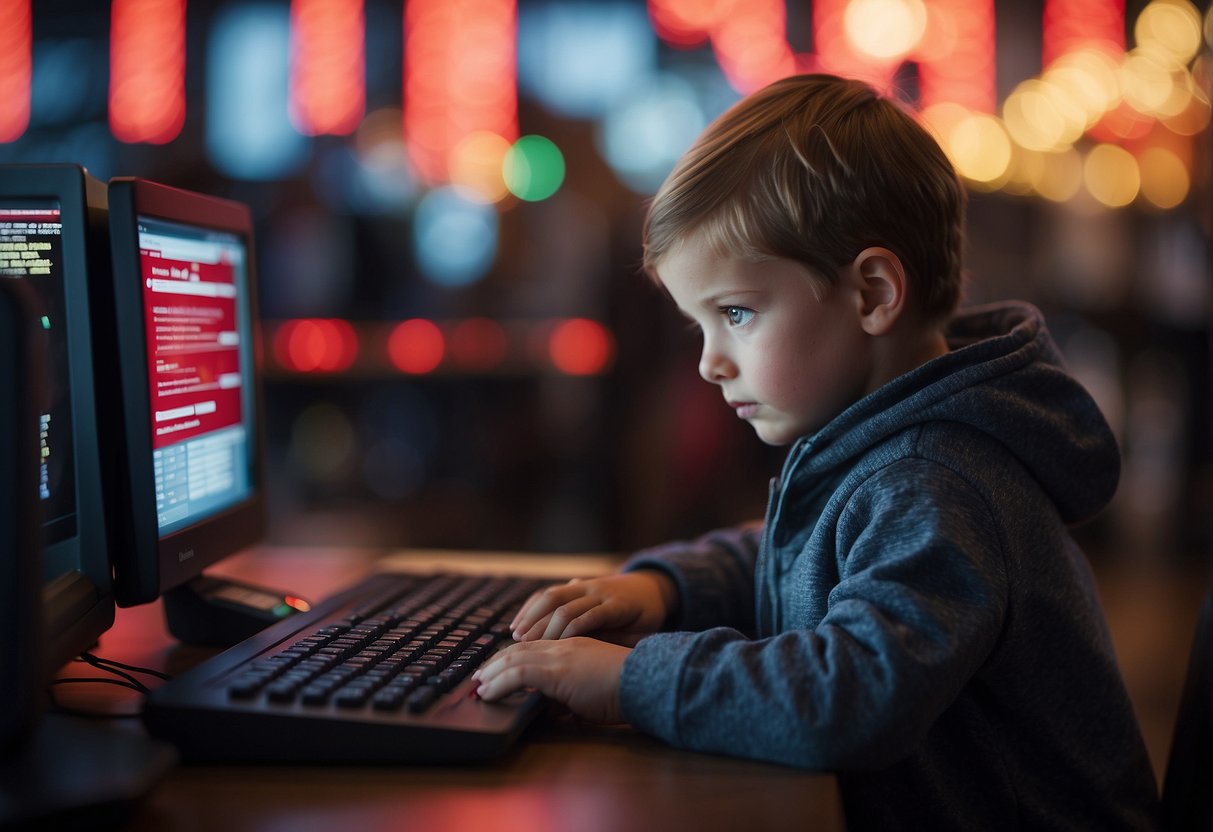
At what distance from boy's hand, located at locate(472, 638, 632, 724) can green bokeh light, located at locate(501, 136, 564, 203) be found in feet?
8.99

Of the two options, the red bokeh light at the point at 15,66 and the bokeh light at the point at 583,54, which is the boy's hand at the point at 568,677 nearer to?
the bokeh light at the point at 583,54

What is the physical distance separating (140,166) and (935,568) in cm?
348

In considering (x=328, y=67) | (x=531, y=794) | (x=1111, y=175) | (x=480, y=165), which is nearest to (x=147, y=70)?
(x=328, y=67)

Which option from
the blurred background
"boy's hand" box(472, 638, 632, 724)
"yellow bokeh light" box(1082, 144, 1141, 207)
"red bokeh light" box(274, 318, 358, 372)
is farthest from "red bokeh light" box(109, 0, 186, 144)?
"boy's hand" box(472, 638, 632, 724)

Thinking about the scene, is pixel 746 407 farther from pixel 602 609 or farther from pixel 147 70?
pixel 147 70

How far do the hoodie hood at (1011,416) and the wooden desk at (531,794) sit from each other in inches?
10.6

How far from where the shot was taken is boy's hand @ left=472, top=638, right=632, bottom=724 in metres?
0.62

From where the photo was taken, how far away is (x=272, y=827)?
50 cm

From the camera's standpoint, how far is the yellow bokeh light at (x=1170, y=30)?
3547 millimetres

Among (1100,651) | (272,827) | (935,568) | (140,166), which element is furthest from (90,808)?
(140,166)

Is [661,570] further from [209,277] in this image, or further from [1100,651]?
[209,277]

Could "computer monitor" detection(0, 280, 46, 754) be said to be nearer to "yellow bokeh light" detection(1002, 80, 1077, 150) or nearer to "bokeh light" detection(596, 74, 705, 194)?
"bokeh light" detection(596, 74, 705, 194)

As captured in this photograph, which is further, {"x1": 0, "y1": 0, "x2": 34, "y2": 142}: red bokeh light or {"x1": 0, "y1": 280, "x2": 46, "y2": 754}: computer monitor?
{"x1": 0, "y1": 0, "x2": 34, "y2": 142}: red bokeh light

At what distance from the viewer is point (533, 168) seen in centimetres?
329
